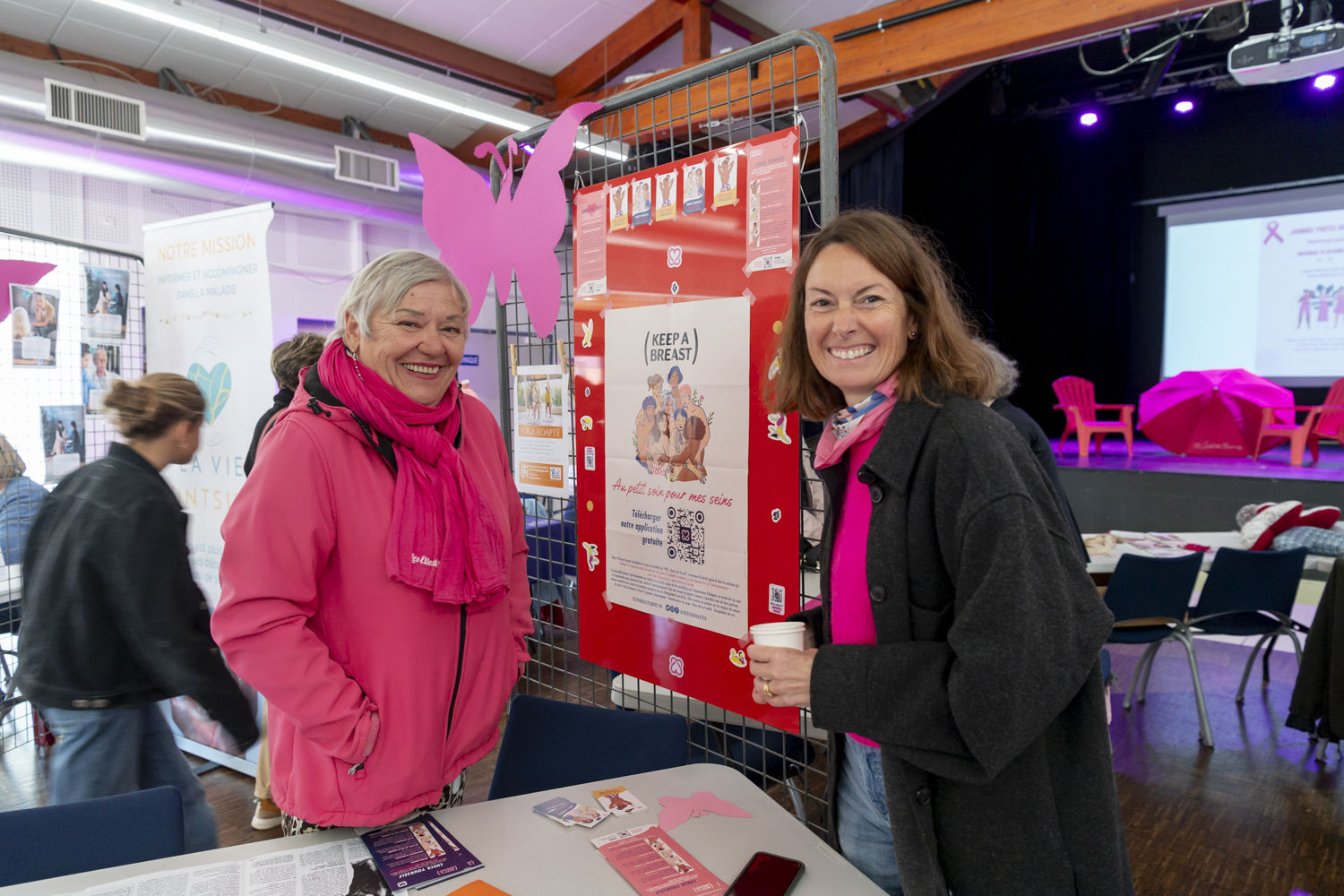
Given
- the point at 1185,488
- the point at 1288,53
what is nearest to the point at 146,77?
the point at 1288,53

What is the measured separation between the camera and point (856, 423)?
1144 millimetres

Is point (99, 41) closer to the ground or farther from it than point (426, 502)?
farther from it

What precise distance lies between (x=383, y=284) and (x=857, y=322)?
863mm

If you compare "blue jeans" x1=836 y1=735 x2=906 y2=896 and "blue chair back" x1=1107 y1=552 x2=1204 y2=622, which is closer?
"blue jeans" x1=836 y1=735 x2=906 y2=896

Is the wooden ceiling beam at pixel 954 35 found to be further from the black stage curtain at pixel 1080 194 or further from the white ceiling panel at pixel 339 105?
the white ceiling panel at pixel 339 105

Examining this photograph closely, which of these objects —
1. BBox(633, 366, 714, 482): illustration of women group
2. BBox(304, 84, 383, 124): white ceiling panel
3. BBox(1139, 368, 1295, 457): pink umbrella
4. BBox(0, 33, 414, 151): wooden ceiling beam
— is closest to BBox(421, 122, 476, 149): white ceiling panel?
BBox(0, 33, 414, 151): wooden ceiling beam

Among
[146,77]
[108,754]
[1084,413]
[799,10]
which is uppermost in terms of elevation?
[799,10]

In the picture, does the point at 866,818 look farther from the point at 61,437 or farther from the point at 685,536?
the point at 61,437

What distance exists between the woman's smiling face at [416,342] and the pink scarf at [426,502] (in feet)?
0.11

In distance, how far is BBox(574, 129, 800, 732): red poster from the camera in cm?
162

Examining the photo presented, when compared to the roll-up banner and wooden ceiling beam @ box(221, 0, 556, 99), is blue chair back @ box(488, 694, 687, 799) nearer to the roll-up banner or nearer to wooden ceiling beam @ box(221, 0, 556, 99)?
the roll-up banner

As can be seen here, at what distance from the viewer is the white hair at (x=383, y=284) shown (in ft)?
4.55

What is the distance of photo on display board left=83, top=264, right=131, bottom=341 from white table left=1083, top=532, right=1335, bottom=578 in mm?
4428

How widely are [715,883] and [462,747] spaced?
21.9 inches
